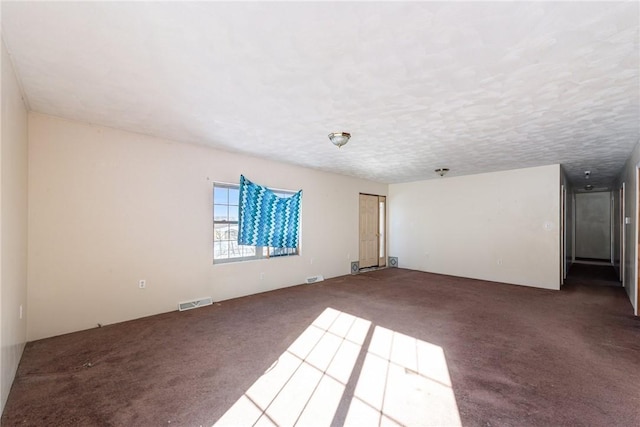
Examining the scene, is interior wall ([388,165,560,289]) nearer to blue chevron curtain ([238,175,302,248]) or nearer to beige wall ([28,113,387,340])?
blue chevron curtain ([238,175,302,248])

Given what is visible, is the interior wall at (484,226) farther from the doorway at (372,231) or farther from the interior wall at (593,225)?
the interior wall at (593,225)

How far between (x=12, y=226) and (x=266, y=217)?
3.20 meters

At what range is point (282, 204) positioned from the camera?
17.6ft

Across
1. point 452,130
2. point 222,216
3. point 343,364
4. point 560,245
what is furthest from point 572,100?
point 222,216

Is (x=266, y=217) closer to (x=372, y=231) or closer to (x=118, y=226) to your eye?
(x=118, y=226)

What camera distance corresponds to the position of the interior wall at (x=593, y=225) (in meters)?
9.32

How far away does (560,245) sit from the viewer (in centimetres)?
550

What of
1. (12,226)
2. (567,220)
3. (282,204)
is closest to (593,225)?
(567,220)

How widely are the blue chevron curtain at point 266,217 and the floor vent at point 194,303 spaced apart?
1.04 m

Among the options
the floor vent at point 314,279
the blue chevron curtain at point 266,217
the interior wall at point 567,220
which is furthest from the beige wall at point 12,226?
the interior wall at point 567,220

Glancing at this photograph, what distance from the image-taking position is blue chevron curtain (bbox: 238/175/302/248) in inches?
187

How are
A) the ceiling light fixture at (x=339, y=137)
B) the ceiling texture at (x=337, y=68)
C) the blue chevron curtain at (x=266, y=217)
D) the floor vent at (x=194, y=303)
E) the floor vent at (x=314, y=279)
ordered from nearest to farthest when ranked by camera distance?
the ceiling texture at (x=337, y=68) → the ceiling light fixture at (x=339, y=137) → the floor vent at (x=194, y=303) → the blue chevron curtain at (x=266, y=217) → the floor vent at (x=314, y=279)

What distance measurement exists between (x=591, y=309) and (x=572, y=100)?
3.46m

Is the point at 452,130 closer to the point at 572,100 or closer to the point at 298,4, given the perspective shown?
the point at 572,100
